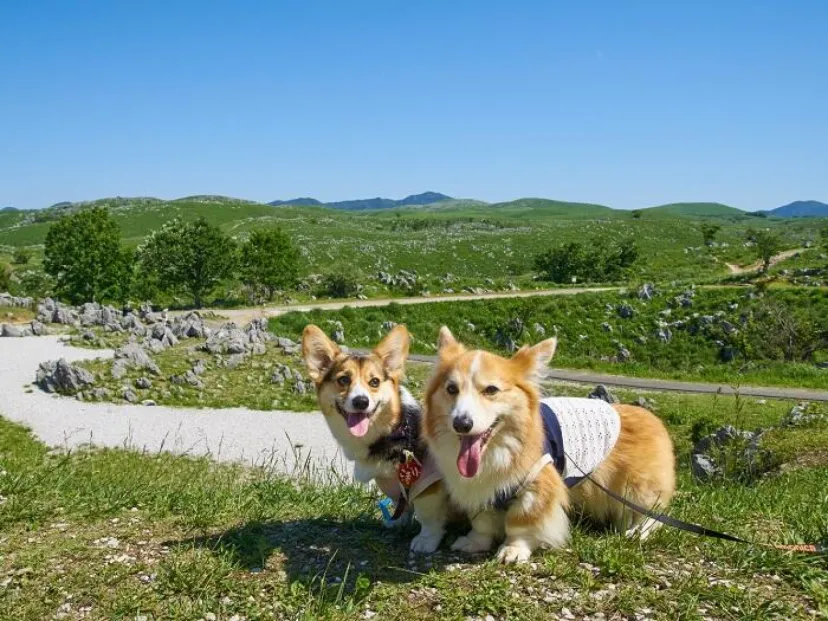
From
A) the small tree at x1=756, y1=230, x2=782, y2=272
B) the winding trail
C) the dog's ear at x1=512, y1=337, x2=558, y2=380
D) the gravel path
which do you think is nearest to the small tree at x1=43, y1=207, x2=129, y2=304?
the gravel path

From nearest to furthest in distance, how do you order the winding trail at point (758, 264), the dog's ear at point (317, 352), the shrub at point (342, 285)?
the dog's ear at point (317, 352) → the shrub at point (342, 285) → the winding trail at point (758, 264)

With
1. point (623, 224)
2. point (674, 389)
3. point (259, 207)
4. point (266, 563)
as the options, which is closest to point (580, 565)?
point (266, 563)

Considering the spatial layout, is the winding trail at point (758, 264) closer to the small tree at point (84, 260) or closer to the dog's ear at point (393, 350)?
the small tree at point (84, 260)

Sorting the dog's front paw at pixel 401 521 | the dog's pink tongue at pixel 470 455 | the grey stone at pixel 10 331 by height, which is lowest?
the grey stone at pixel 10 331

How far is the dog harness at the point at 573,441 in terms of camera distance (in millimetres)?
4586

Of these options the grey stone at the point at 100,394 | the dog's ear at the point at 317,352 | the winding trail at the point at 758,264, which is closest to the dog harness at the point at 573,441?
the dog's ear at the point at 317,352

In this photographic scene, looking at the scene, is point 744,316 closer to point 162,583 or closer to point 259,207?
point 162,583

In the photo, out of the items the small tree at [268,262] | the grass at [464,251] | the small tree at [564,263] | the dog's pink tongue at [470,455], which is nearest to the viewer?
the dog's pink tongue at [470,455]

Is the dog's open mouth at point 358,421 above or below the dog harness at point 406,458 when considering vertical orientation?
above

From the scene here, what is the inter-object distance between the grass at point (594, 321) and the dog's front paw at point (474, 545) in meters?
31.5

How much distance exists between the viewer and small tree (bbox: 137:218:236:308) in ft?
158

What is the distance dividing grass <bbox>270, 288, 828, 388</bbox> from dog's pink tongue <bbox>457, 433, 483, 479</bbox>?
31955 millimetres

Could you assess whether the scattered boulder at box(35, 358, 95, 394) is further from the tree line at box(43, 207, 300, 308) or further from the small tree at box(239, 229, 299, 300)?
the small tree at box(239, 229, 299, 300)

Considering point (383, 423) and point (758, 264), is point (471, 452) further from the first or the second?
point (758, 264)
